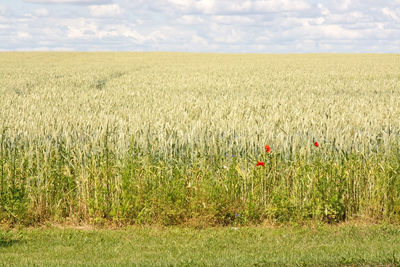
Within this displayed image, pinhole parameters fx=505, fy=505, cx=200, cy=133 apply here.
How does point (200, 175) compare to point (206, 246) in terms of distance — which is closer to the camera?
point (206, 246)

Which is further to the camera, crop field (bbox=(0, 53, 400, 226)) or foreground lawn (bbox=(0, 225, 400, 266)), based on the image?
crop field (bbox=(0, 53, 400, 226))

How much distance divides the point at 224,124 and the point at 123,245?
3.30 metres

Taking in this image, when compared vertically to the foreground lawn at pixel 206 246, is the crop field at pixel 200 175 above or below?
above

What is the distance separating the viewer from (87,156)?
8.99 meters

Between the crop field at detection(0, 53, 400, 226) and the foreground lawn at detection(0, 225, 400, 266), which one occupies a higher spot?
the crop field at detection(0, 53, 400, 226)

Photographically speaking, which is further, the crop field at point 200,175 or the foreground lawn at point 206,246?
the crop field at point 200,175

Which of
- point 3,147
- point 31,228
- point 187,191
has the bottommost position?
point 31,228

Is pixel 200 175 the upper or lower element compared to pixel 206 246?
upper

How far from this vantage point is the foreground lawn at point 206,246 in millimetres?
6402

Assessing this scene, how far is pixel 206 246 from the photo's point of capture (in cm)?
732

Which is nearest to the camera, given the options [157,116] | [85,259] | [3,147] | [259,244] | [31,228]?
[85,259]

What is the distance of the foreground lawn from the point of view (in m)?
6.40

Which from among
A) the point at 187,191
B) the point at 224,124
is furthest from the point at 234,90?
the point at 187,191

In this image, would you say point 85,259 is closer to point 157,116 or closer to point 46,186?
point 46,186
